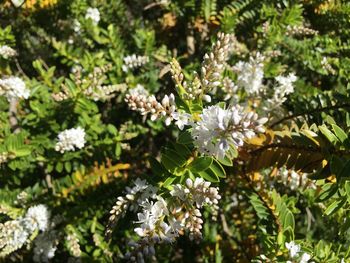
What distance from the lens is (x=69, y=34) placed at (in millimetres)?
2902

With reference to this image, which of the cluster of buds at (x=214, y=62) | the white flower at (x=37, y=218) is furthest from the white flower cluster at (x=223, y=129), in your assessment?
the white flower at (x=37, y=218)

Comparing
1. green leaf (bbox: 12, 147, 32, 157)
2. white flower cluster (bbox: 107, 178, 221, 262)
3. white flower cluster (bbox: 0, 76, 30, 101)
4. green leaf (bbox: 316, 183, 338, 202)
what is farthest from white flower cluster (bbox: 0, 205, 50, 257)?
green leaf (bbox: 316, 183, 338, 202)

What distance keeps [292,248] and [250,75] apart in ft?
3.25

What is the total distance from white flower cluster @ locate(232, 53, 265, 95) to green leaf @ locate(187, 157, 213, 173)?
101cm

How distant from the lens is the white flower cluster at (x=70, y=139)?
227 cm

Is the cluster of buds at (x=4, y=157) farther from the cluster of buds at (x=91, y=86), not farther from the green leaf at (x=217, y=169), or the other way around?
the green leaf at (x=217, y=169)

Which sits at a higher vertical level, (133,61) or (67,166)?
(133,61)

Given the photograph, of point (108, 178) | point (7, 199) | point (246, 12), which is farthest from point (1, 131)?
point (246, 12)

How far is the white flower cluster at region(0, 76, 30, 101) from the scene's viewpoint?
2.27 metres

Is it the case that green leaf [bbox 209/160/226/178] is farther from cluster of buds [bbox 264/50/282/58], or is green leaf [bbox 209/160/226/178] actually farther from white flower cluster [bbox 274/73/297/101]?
cluster of buds [bbox 264/50/282/58]

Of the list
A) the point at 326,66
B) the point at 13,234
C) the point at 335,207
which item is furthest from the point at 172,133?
the point at 335,207

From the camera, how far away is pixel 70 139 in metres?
2.28

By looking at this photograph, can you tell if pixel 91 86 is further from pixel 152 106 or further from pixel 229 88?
pixel 152 106

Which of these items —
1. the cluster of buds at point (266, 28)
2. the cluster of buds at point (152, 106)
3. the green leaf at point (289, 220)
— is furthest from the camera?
the cluster of buds at point (266, 28)
